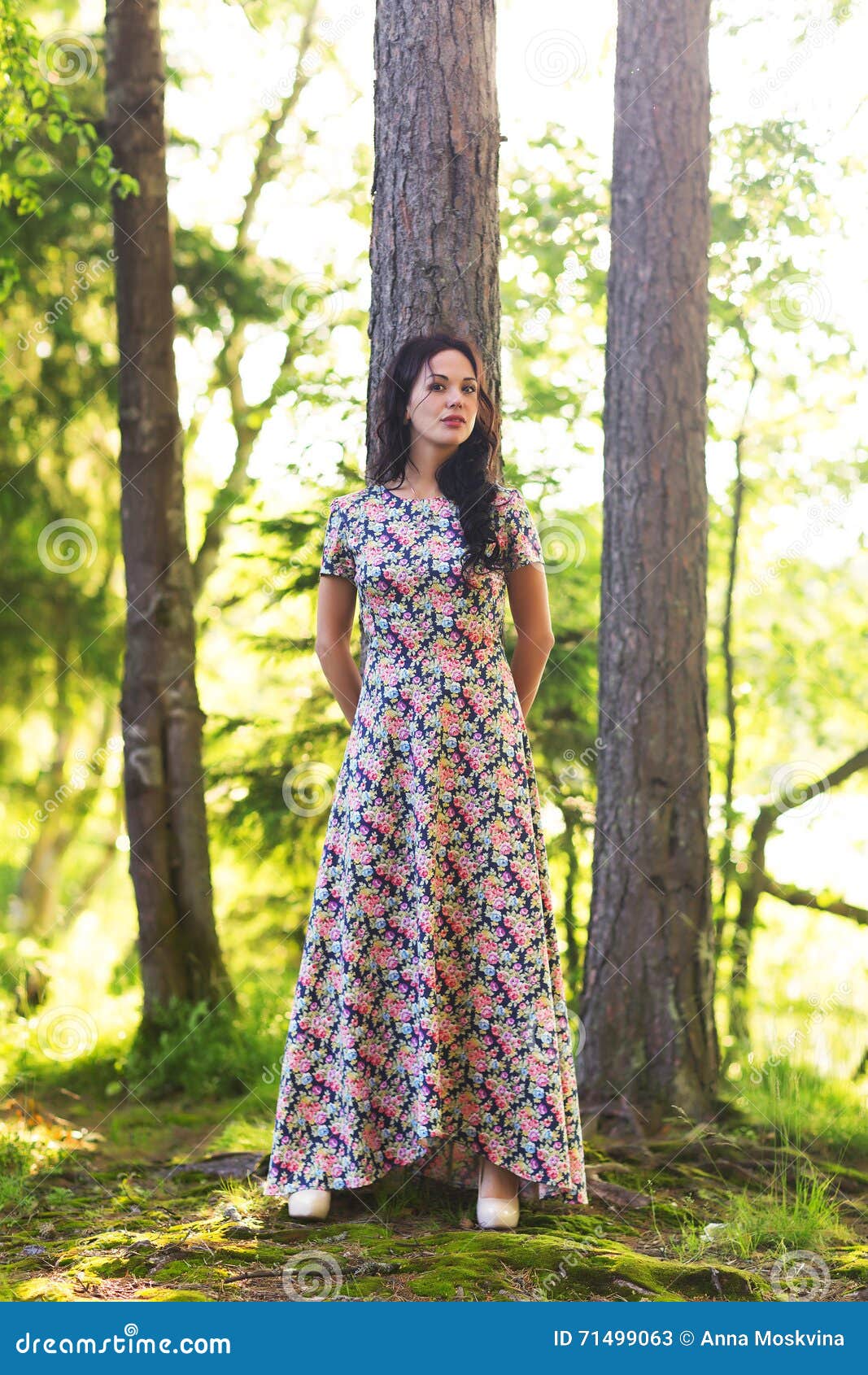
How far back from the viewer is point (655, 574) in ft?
16.0

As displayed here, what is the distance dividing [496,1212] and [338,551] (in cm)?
185

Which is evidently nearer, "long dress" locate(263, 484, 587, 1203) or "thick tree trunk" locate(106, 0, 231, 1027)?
"long dress" locate(263, 484, 587, 1203)

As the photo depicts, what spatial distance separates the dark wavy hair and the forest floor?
5.77 ft

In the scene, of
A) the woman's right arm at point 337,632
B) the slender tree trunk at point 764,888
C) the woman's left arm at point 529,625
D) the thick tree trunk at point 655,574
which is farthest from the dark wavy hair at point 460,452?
the slender tree trunk at point 764,888

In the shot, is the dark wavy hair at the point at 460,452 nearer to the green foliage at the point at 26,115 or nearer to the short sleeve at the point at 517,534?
the short sleeve at the point at 517,534

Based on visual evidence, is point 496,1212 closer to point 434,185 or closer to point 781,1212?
point 781,1212

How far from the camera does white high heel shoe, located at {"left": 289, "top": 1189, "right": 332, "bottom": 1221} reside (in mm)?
3285

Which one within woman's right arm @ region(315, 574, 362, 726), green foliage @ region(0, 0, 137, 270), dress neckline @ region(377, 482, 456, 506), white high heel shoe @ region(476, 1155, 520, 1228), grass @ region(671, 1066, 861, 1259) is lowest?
grass @ region(671, 1066, 861, 1259)

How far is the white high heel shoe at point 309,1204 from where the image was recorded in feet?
10.8

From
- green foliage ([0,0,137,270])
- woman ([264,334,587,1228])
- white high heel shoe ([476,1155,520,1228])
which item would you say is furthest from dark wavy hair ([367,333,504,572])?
green foliage ([0,0,137,270])

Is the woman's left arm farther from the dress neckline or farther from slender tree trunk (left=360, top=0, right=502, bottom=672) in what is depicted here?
slender tree trunk (left=360, top=0, right=502, bottom=672)

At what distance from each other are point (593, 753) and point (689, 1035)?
1.52 meters

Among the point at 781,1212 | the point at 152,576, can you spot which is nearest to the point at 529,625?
the point at 781,1212

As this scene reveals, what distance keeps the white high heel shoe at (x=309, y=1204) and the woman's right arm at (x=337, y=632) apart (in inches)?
51.1
